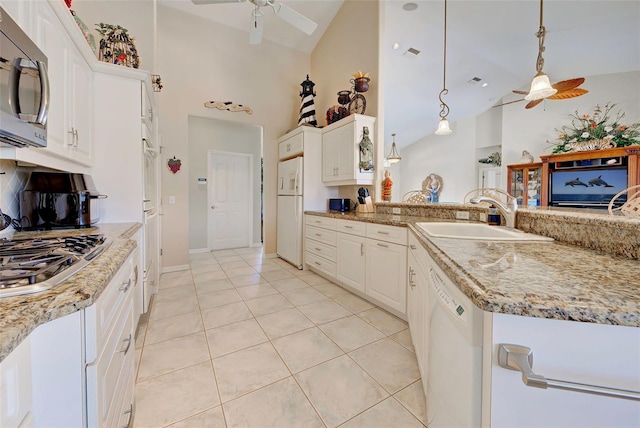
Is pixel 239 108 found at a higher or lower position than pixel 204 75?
lower

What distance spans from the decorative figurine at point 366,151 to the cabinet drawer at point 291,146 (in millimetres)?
1007

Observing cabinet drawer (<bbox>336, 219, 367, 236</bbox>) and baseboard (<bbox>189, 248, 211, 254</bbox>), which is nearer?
cabinet drawer (<bbox>336, 219, 367, 236</bbox>)

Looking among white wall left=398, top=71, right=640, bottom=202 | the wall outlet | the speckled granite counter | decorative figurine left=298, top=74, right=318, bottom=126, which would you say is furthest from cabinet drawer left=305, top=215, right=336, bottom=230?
white wall left=398, top=71, right=640, bottom=202

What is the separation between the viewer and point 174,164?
3.73m

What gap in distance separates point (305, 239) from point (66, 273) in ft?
10.5

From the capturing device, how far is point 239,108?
4.23 m

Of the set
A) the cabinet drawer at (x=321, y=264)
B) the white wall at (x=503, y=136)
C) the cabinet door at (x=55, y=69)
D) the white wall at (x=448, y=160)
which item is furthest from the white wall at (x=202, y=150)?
the white wall at (x=448, y=160)

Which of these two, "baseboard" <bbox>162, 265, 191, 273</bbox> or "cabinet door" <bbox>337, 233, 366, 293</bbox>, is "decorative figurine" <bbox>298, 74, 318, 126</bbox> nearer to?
"cabinet door" <bbox>337, 233, 366, 293</bbox>

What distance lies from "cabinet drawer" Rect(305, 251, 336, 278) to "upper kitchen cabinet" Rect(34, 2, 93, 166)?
2510 millimetres

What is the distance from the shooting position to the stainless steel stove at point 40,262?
61cm

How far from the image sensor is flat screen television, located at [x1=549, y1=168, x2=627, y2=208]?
4483mm

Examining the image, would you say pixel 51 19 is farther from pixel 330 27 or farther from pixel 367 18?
pixel 330 27

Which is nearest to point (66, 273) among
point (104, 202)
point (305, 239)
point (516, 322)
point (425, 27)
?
point (516, 322)

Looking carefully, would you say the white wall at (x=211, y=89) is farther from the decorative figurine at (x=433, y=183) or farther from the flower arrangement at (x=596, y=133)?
the decorative figurine at (x=433, y=183)
